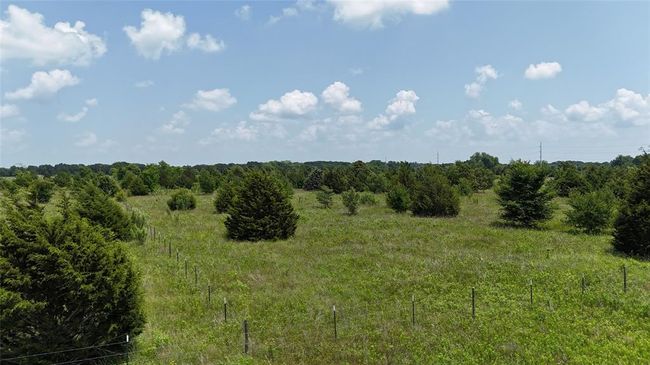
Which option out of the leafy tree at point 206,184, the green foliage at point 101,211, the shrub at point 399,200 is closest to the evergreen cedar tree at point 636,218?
the shrub at point 399,200

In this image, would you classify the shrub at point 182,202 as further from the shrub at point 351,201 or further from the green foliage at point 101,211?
the green foliage at point 101,211

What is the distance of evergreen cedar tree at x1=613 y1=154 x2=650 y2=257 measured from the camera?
818 inches

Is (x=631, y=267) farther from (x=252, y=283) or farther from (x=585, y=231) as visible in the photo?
(x=252, y=283)

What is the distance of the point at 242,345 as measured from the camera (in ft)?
35.3

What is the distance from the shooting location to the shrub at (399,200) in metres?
39.0

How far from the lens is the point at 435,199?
36.2 m

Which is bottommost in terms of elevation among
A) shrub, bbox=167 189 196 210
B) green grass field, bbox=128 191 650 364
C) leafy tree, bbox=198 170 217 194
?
green grass field, bbox=128 191 650 364

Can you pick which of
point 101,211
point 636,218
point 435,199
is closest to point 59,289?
point 101,211

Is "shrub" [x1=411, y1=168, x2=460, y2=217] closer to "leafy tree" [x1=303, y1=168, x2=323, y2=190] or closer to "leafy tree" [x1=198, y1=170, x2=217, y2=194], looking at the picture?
"leafy tree" [x1=303, y1=168, x2=323, y2=190]

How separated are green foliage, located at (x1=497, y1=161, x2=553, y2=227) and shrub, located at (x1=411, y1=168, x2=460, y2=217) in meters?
5.38

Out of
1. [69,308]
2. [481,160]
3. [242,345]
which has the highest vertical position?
[481,160]

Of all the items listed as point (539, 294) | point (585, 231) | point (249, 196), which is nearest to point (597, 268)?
point (539, 294)

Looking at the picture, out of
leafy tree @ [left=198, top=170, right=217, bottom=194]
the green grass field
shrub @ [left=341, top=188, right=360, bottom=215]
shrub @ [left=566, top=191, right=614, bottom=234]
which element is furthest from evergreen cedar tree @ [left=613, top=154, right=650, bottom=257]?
leafy tree @ [left=198, top=170, right=217, bottom=194]

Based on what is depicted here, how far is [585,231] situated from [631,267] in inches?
454
